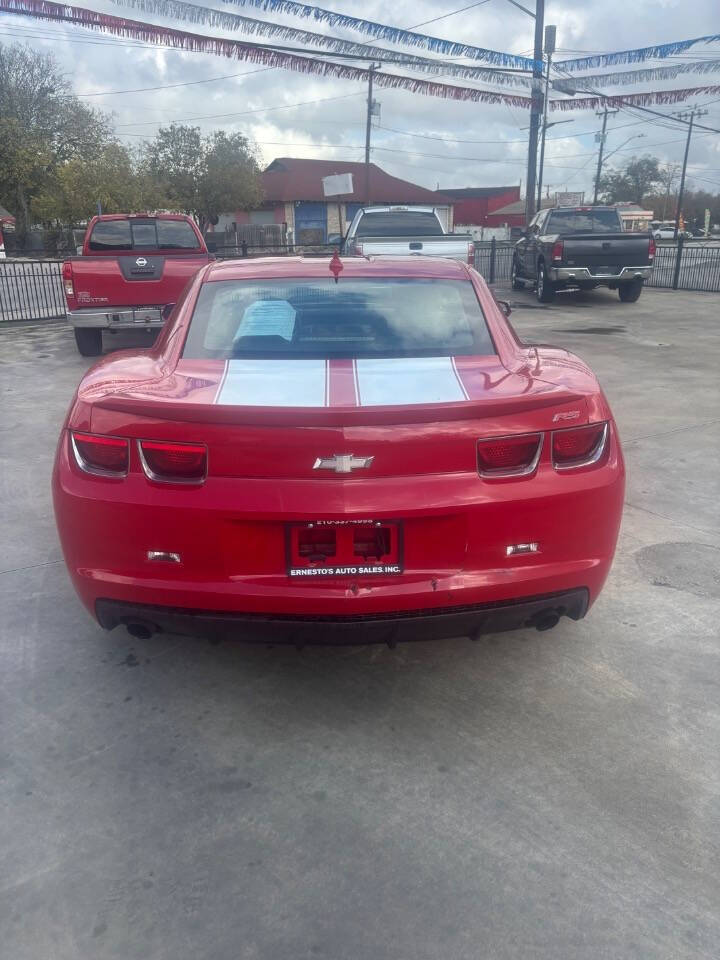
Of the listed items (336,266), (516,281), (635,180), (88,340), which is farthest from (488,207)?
(336,266)

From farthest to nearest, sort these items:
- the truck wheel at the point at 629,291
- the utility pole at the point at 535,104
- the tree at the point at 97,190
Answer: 1. the tree at the point at 97,190
2. the truck wheel at the point at 629,291
3. the utility pole at the point at 535,104

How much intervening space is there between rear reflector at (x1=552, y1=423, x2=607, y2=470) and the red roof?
57.2m

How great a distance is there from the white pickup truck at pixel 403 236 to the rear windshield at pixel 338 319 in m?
8.90

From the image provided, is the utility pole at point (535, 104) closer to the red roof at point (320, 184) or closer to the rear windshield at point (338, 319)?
the rear windshield at point (338, 319)

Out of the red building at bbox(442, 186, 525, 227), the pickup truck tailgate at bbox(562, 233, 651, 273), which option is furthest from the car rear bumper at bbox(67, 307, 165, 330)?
the red building at bbox(442, 186, 525, 227)

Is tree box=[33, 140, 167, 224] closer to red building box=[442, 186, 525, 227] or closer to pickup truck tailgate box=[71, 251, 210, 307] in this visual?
pickup truck tailgate box=[71, 251, 210, 307]

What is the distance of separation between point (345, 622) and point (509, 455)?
75 centimetres

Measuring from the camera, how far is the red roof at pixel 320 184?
192 ft

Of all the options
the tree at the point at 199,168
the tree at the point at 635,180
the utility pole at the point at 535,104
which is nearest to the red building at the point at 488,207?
the tree at the point at 635,180

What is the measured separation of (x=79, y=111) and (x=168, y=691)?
179ft

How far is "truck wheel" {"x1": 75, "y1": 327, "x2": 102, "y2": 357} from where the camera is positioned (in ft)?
35.9

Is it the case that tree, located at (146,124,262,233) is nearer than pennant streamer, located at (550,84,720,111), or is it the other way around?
pennant streamer, located at (550,84,720,111)

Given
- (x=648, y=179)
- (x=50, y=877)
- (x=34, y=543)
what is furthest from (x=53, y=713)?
(x=648, y=179)

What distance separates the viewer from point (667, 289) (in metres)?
20.4
